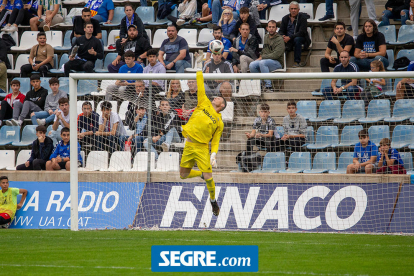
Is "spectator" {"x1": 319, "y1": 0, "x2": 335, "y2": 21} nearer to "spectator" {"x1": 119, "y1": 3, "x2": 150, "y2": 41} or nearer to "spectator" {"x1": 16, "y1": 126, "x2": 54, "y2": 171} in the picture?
"spectator" {"x1": 119, "y1": 3, "x2": 150, "y2": 41}

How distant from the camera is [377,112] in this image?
11.4m

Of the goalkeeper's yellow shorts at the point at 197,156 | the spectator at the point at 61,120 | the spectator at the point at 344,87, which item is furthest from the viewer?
the spectator at the point at 61,120

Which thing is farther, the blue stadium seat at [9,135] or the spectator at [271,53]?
the blue stadium seat at [9,135]

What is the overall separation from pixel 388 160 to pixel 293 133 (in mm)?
1914

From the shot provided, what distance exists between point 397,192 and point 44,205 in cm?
705

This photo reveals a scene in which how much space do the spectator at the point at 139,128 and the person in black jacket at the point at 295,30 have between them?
467cm

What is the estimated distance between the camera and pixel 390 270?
21.2 ft

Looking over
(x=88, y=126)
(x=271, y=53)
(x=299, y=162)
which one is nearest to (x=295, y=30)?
(x=271, y=53)

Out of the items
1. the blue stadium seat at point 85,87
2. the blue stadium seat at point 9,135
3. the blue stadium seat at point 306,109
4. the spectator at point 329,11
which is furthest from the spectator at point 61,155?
the spectator at point 329,11

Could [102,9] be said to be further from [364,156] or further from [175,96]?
[364,156]

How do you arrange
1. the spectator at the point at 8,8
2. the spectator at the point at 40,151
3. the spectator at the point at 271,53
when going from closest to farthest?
the spectator at the point at 40,151 → the spectator at the point at 271,53 → the spectator at the point at 8,8

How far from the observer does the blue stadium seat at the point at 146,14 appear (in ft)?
55.1

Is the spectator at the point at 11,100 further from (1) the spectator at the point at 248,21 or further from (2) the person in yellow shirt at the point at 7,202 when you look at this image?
(1) the spectator at the point at 248,21

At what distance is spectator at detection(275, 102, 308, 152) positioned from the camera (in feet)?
37.1
